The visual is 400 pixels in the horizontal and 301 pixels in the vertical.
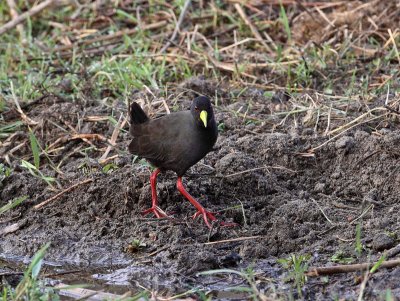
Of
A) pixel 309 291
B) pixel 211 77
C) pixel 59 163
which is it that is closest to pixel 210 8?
pixel 211 77

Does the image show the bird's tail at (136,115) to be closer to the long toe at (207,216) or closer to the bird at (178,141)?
the bird at (178,141)

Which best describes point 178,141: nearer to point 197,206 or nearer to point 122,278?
point 197,206

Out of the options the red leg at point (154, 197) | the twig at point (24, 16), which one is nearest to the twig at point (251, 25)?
the twig at point (24, 16)

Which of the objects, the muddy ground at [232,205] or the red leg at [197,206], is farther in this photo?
the red leg at [197,206]

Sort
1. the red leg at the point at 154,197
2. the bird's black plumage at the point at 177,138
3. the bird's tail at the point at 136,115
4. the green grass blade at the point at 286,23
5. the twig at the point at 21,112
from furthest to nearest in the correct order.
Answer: the green grass blade at the point at 286,23 < the twig at the point at 21,112 < the bird's tail at the point at 136,115 < the red leg at the point at 154,197 < the bird's black plumage at the point at 177,138

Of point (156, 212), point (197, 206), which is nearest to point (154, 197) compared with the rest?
point (156, 212)

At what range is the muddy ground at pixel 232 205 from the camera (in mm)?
5508

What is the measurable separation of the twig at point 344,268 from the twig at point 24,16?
20.4 ft

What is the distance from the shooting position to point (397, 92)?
24.6ft

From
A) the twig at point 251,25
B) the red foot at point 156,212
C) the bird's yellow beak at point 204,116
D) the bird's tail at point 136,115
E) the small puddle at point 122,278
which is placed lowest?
the twig at point 251,25

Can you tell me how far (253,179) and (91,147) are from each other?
1.59m

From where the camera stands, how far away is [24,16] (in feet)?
33.3

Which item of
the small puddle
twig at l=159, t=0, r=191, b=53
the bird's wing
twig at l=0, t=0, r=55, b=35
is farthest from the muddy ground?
twig at l=0, t=0, r=55, b=35

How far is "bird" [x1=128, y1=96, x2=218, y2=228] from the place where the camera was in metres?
6.20
